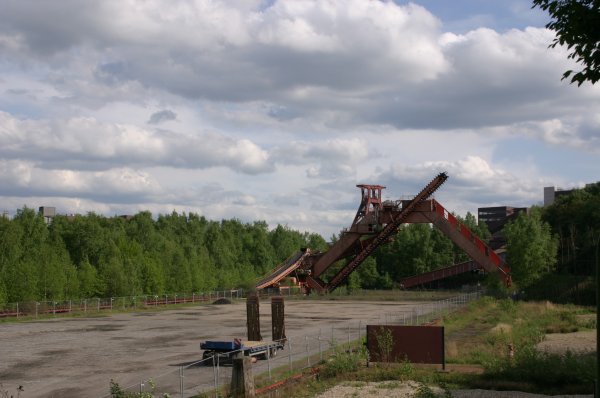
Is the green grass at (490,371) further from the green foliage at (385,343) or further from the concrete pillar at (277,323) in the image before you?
the concrete pillar at (277,323)

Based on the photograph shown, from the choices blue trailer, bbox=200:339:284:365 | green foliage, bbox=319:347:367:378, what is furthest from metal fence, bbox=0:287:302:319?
green foliage, bbox=319:347:367:378

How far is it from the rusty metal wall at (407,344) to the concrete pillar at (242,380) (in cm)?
706

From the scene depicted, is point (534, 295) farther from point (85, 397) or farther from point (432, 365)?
point (85, 397)

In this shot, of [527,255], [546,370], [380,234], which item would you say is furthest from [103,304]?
[546,370]

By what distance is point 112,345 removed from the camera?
3338 cm

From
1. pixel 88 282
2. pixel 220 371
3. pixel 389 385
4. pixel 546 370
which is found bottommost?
pixel 220 371

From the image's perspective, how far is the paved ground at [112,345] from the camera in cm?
2298

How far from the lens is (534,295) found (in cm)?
5794

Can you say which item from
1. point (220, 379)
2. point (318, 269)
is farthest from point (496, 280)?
point (220, 379)

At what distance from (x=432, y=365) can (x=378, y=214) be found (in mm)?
38955

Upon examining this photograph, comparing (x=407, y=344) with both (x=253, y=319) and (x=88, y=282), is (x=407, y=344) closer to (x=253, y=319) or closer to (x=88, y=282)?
(x=253, y=319)

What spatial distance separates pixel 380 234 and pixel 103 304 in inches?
1032

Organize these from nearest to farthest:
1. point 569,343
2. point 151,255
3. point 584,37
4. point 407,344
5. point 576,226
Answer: point 584,37, point 407,344, point 569,343, point 151,255, point 576,226

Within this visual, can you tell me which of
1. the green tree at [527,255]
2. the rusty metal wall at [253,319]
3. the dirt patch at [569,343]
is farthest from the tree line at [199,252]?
the rusty metal wall at [253,319]
